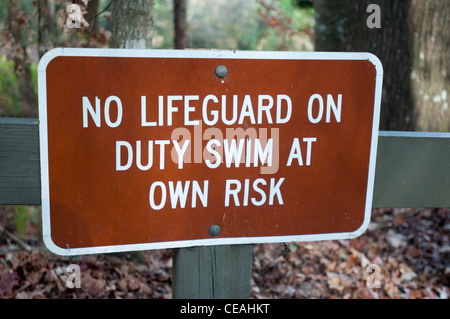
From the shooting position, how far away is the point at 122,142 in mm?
1445

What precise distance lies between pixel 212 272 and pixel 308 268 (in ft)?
7.27

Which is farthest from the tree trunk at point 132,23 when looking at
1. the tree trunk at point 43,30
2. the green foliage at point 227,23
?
the green foliage at point 227,23

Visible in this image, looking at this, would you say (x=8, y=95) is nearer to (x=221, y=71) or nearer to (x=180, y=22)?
(x=180, y=22)

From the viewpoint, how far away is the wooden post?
161 centimetres

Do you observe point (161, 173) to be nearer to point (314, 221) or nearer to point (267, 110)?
point (267, 110)

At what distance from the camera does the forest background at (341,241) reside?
3084 mm

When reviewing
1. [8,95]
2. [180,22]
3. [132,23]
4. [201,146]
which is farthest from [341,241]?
[8,95]

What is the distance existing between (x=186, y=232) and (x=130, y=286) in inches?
67.3

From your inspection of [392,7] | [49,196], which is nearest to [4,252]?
[49,196]

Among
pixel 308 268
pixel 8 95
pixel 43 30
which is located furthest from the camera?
pixel 8 95

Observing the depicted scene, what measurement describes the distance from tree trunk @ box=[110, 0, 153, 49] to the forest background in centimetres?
1

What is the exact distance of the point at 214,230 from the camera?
1.57 m

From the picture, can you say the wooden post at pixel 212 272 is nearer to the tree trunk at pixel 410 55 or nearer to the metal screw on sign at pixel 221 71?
the metal screw on sign at pixel 221 71

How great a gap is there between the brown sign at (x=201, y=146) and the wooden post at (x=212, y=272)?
0.19 feet
